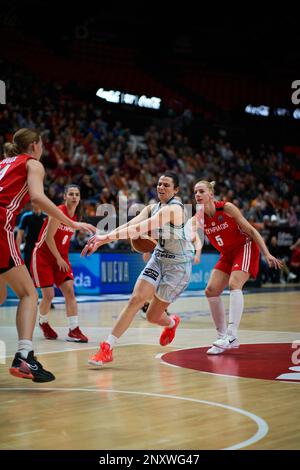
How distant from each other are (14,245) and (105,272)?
10.6m

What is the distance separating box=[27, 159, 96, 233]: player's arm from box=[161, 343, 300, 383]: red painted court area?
1898 millimetres

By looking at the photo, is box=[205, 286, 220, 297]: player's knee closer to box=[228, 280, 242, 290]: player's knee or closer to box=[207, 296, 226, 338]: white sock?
box=[207, 296, 226, 338]: white sock

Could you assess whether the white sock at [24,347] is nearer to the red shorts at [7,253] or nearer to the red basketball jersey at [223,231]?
the red shorts at [7,253]

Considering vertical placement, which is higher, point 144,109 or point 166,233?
point 144,109

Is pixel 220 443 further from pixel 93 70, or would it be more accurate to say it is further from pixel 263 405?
pixel 93 70

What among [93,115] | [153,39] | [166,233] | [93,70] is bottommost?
[166,233]

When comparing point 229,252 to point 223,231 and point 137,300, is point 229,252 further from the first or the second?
point 137,300

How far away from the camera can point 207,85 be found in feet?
107

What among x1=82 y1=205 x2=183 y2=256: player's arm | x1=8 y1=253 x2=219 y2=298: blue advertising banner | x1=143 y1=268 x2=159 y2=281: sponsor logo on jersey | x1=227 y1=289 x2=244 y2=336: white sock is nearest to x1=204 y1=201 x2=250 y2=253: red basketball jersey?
x1=227 y1=289 x2=244 y2=336: white sock

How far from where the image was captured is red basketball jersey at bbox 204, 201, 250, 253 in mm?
8141

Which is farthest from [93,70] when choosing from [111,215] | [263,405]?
[263,405]

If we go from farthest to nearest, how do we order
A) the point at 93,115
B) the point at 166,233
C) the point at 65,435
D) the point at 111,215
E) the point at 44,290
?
the point at 93,115, the point at 111,215, the point at 44,290, the point at 166,233, the point at 65,435

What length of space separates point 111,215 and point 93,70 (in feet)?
45.7

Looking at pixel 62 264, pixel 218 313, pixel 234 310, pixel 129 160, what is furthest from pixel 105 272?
pixel 234 310
